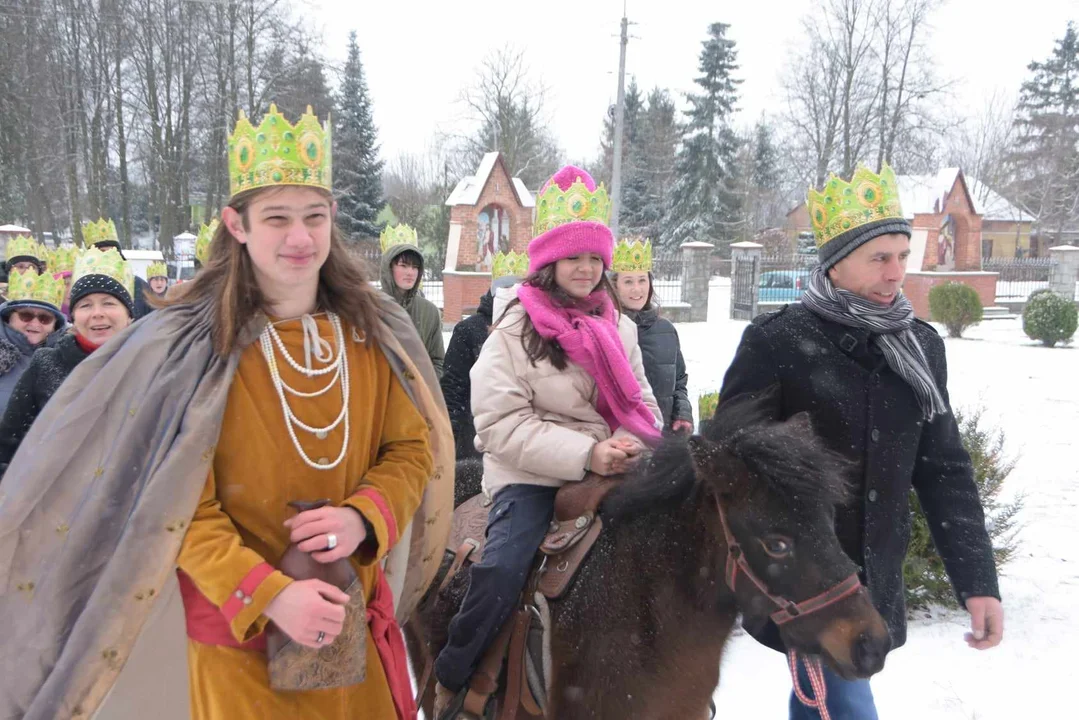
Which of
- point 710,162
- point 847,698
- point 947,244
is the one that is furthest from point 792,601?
point 710,162

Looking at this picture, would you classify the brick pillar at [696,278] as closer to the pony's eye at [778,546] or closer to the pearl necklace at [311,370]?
the pony's eye at [778,546]

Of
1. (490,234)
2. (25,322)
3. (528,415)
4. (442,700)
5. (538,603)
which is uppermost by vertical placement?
(490,234)

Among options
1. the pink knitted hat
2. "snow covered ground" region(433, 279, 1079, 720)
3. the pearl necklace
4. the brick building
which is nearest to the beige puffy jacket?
the pink knitted hat

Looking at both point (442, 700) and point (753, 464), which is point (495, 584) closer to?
point (442, 700)

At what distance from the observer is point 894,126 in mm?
37062

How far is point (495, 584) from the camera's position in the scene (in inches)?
102

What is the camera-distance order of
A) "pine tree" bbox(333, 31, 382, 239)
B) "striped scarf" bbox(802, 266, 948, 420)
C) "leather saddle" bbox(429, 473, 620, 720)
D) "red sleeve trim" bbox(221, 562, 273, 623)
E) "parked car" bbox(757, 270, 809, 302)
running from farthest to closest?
"pine tree" bbox(333, 31, 382, 239) < "parked car" bbox(757, 270, 809, 302) < "leather saddle" bbox(429, 473, 620, 720) < "striped scarf" bbox(802, 266, 948, 420) < "red sleeve trim" bbox(221, 562, 273, 623)

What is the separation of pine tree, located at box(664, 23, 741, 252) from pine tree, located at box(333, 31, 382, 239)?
19.1m

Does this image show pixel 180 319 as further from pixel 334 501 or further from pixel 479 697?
pixel 479 697

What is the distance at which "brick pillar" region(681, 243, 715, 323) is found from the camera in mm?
22844

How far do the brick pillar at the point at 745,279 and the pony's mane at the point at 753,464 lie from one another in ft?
69.2

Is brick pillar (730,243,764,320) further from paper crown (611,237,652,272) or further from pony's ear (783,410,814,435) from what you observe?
pony's ear (783,410,814,435)

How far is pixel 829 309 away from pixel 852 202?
0.36m

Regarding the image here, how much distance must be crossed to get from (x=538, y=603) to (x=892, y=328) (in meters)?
1.44
